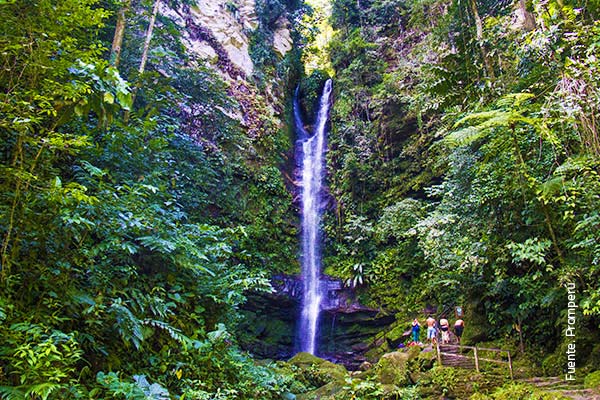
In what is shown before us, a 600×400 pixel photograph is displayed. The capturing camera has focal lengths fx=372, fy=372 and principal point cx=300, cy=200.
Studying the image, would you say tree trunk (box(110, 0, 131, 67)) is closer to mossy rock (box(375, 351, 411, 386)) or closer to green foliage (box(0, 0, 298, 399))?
green foliage (box(0, 0, 298, 399))

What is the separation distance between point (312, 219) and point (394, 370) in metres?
9.03

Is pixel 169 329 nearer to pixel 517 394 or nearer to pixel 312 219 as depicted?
pixel 517 394

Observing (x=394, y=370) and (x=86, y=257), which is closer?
(x=86, y=257)

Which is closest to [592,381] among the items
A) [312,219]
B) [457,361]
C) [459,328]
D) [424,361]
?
[457,361]

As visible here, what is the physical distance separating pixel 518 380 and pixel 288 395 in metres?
4.16

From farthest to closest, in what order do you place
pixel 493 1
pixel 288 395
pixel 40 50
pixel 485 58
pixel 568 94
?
pixel 493 1 → pixel 485 58 → pixel 288 395 → pixel 568 94 → pixel 40 50

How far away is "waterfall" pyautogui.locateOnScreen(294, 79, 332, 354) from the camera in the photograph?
13.9 m

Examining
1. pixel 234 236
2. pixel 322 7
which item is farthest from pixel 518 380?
pixel 322 7

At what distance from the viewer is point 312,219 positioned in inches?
637

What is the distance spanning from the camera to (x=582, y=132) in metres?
5.04

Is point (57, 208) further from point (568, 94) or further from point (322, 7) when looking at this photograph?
point (322, 7)

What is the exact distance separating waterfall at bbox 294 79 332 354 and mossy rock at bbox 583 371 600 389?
9126mm

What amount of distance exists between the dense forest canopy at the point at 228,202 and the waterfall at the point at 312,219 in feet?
2.10

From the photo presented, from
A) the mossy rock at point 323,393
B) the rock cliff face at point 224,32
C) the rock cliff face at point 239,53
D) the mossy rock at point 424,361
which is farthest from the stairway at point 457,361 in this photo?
the rock cliff face at point 224,32
